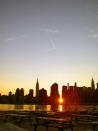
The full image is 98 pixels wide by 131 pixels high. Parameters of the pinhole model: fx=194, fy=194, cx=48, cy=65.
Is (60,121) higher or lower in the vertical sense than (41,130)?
higher

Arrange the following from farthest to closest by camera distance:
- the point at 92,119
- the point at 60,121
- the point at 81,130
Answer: the point at 92,119, the point at 81,130, the point at 60,121

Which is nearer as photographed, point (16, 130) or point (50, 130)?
point (16, 130)

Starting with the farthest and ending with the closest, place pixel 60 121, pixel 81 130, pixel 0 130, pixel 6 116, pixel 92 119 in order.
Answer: pixel 6 116 < pixel 92 119 < pixel 81 130 < pixel 60 121 < pixel 0 130

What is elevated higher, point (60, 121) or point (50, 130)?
point (60, 121)

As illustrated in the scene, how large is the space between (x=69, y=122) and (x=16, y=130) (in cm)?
366

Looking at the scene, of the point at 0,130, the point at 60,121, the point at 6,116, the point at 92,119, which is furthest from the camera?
the point at 6,116

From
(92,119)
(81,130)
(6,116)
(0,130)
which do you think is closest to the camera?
(0,130)

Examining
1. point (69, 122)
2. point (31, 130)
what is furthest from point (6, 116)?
point (69, 122)

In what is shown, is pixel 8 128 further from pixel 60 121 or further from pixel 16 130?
pixel 60 121

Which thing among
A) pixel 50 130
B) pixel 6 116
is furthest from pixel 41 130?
pixel 6 116

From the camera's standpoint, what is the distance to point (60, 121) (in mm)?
11969

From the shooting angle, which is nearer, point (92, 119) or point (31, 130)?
point (31, 130)

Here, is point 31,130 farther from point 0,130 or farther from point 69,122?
point 0,130

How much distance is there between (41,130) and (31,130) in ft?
2.53
